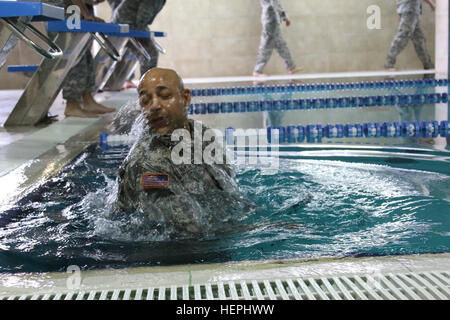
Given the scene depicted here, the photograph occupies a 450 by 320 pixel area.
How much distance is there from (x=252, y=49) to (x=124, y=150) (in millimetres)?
10733

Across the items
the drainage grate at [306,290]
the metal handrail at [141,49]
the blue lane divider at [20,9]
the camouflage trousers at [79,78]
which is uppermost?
the metal handrail at [141,49]

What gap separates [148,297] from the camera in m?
1.73

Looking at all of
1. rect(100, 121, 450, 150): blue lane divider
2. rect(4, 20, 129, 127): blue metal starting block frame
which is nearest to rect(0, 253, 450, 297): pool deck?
rect(100, 121, 450, 150): blue lane divider

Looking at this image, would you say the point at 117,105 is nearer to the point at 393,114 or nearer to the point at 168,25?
the point at 393,114

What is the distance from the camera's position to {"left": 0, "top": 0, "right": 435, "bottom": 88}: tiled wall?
48.7ft

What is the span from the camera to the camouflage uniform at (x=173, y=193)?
2572 millimetres

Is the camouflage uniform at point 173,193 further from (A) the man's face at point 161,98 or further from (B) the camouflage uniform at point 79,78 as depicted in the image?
(B) the camouflage uniform at point 79,78

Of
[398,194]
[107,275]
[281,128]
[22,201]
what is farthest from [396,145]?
[107,275]

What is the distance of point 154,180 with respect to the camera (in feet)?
8.36

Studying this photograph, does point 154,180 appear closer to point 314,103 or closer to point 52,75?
point 52,75

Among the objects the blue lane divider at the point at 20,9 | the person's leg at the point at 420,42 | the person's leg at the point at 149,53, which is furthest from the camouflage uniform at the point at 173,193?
the person's leg at the point at 420,42

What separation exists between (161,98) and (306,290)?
116cm

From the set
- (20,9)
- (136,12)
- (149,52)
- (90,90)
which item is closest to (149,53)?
(149,52)

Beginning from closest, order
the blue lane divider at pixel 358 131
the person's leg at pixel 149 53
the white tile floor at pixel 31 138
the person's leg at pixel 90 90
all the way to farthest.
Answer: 1. the white tile floor at pixel 31 138
2. the blue lane divider at pixel 358 131
3. the person's leg at pixel 90 90
4. the person's leg at pixel 149 53
